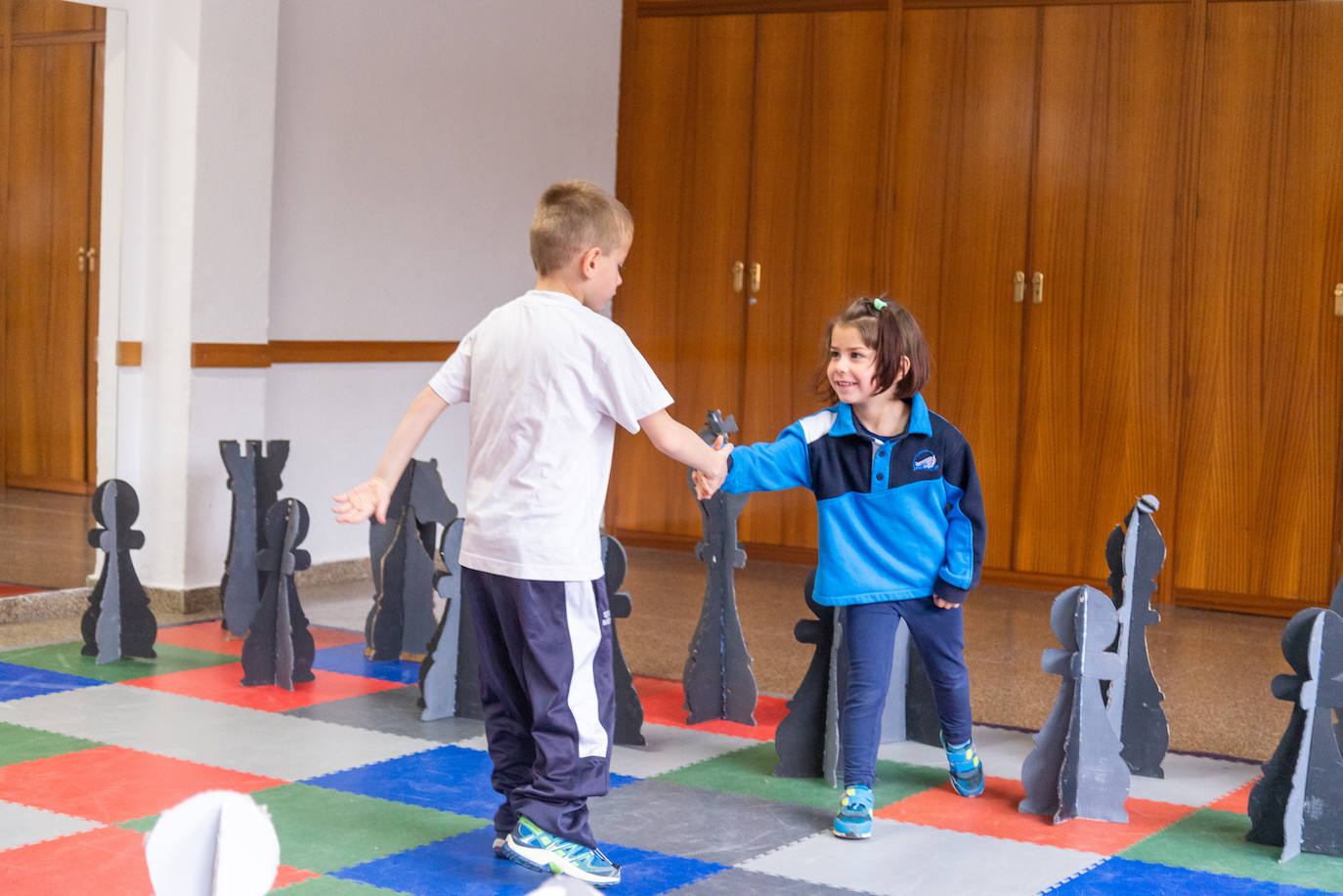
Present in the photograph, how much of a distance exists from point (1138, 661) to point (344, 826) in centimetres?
173

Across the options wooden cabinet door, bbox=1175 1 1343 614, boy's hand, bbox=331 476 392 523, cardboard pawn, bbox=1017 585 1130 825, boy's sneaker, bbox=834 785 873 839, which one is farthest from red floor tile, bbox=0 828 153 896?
wooden cabinet door, bbox=1175 1 1343 614

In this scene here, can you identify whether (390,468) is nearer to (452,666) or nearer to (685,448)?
(685,448)

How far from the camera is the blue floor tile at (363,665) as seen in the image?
3925 mm

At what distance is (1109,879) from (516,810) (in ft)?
3.37

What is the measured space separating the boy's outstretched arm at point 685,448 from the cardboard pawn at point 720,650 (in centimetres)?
86

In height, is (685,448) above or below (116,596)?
above

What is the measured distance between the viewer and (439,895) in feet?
7.63

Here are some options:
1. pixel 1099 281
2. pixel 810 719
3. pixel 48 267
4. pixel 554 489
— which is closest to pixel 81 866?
pixel 554 489

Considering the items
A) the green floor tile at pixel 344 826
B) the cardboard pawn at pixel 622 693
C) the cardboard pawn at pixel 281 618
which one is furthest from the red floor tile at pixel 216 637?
the green floor tile at pixel 344 826

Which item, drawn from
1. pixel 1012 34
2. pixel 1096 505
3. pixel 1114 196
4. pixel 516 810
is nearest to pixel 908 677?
pixel 516 810

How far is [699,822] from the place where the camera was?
275 centimetres

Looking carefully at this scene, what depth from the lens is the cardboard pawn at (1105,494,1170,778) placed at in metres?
3.16

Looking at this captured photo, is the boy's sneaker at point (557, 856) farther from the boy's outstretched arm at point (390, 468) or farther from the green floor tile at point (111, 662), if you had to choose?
the green floor tile at point (111, 662)

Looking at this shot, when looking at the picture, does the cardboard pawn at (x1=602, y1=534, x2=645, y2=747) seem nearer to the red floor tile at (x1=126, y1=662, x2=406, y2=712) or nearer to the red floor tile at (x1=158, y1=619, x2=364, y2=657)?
the red floor tile at (x1=126, y1=662, x2=406, y2=712)
